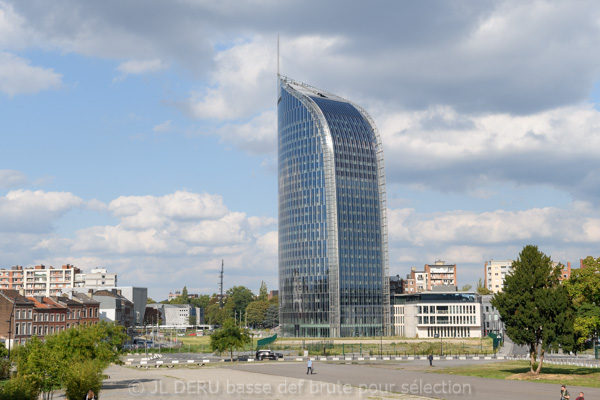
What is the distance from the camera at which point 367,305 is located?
190375 mm

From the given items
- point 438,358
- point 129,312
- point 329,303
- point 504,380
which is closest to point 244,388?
point 504,380

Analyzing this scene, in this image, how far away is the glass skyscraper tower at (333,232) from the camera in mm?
188750

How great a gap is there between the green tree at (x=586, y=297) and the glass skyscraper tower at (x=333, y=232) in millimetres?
117002

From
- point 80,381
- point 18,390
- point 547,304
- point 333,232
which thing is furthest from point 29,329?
point 547,304

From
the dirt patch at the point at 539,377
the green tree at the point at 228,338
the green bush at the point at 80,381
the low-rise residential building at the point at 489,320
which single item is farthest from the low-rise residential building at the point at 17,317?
the low-rise residential building at the point at 489,320

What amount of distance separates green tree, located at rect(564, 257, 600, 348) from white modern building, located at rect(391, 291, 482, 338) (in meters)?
100

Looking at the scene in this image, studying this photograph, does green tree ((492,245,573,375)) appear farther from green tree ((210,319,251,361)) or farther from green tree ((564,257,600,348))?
green tree ((210,319,251,361))

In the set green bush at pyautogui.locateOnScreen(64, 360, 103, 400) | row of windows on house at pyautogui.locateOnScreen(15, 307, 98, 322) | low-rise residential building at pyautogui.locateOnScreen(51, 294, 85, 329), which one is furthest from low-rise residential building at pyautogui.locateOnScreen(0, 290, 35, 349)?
green bush at pyautogui.locateOnScreen(64, 360, 103, 400)

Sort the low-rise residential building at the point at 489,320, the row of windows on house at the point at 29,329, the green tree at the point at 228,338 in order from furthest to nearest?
1. the low-rise residential building at the point at 489,320
2. the row of windows on house at the point at 29,329
3. the green tree at the point at 228,338

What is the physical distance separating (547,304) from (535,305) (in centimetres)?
140

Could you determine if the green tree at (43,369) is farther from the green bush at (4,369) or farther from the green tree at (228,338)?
the green tree at (228,338)

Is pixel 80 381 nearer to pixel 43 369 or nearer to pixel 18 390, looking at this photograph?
pixel 43 369

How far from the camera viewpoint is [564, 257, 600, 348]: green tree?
68125 mm

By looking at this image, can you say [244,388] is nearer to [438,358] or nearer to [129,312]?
[438,358]
